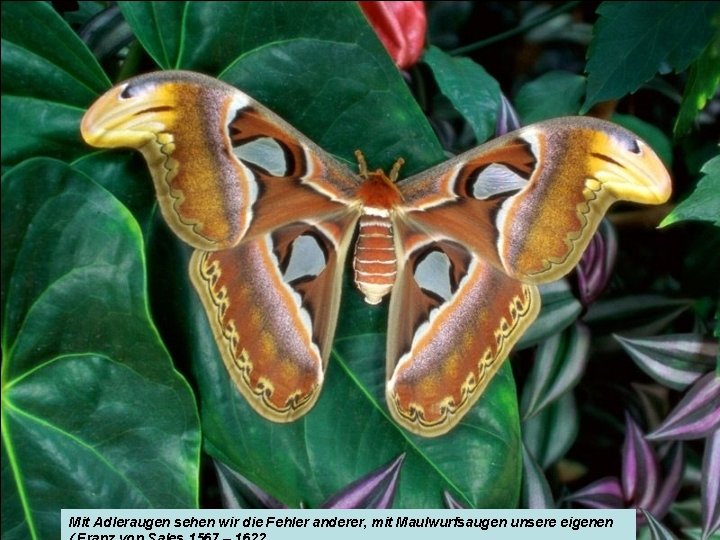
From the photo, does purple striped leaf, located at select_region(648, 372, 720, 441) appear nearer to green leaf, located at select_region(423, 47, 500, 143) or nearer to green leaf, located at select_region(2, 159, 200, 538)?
green leaf, located at select_region(423, 47, 500, 143)

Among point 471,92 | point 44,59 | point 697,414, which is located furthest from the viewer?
point 471,92

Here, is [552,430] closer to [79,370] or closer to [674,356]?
[674,356]

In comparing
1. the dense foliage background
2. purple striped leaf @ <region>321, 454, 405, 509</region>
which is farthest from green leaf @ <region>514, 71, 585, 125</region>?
purple striped leaf @ <region>321, 454, 405, 509</region>

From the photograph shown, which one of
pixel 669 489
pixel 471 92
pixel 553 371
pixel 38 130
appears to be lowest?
pixel 669 489

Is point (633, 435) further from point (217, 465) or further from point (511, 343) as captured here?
point (217, 465)

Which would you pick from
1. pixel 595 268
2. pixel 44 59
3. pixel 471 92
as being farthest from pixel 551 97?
pixel 44 59

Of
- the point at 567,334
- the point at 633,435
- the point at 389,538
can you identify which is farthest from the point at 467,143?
the point at 389,538
